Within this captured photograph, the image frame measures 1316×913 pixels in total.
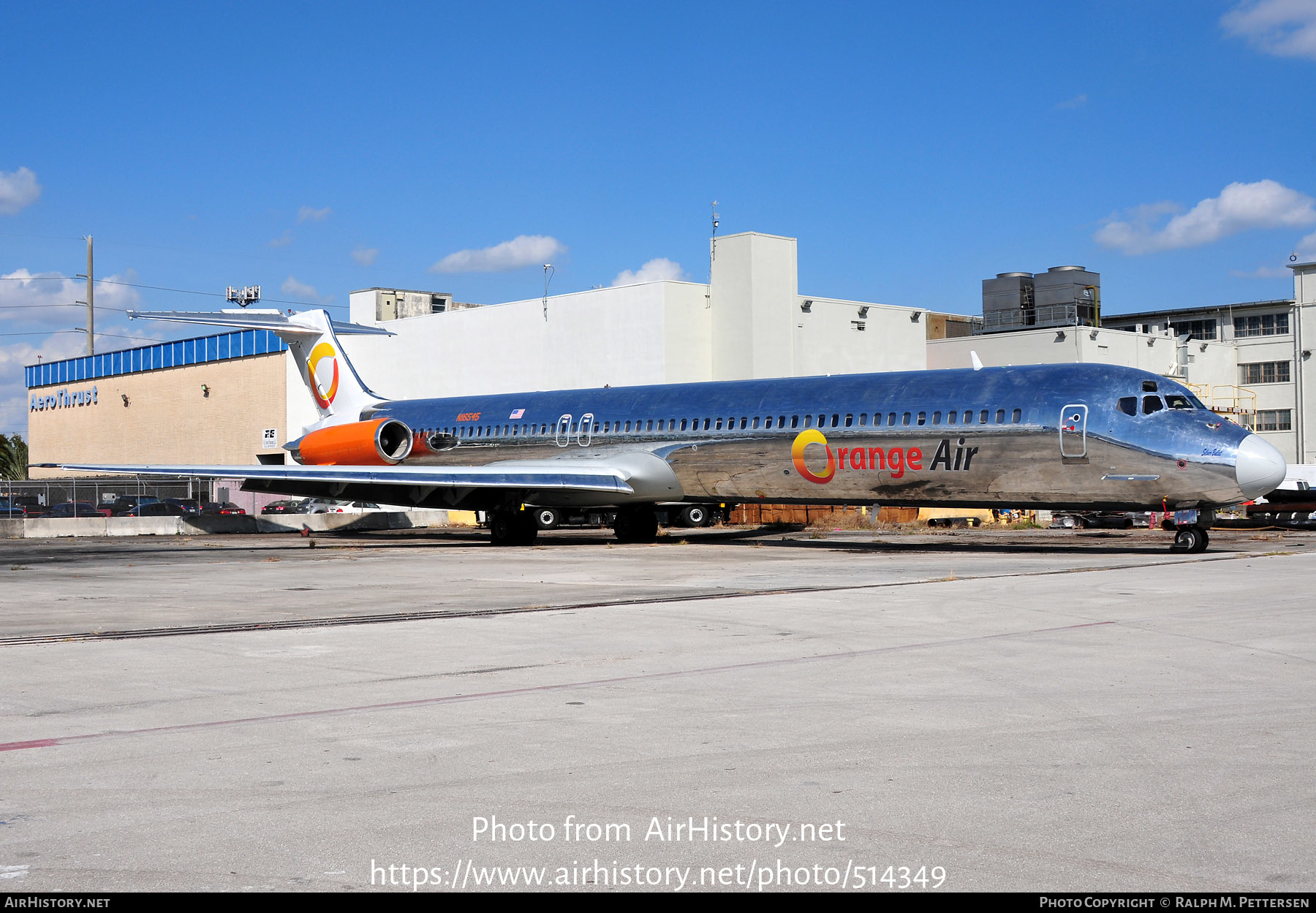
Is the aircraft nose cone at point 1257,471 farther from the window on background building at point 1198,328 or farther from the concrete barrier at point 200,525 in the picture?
the window on background building at point 1198,328

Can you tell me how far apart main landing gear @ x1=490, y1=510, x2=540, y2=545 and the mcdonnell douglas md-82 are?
44 mm

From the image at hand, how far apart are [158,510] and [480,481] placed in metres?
26.9

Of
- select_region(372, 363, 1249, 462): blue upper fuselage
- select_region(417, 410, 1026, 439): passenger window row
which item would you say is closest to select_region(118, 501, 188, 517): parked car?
select_region(417, 410, 1026, 439): passenger window row

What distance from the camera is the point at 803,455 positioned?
27.2 metres

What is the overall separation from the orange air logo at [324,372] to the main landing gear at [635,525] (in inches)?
445

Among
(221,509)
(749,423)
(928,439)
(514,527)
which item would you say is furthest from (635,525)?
(221,509)

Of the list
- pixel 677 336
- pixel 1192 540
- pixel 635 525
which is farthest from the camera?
pixel 677 336

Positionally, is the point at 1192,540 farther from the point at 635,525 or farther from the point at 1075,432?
the point at 635,525

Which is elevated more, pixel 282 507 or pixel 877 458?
pixel 877 458

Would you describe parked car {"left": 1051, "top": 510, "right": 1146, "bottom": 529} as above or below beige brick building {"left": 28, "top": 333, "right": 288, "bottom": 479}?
below

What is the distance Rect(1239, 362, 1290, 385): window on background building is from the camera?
63.1m

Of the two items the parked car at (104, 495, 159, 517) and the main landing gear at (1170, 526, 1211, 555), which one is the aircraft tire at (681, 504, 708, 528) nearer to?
the main landing gear at (1170, 526, 1211, 555)

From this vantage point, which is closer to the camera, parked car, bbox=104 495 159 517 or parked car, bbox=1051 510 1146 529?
parked car, bbox=1051 510 1146 529

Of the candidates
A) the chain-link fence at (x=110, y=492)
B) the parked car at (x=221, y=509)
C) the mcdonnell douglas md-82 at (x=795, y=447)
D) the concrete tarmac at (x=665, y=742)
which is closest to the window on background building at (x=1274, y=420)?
the mcdonnell douglas md-82 at (x=795, y=447)
